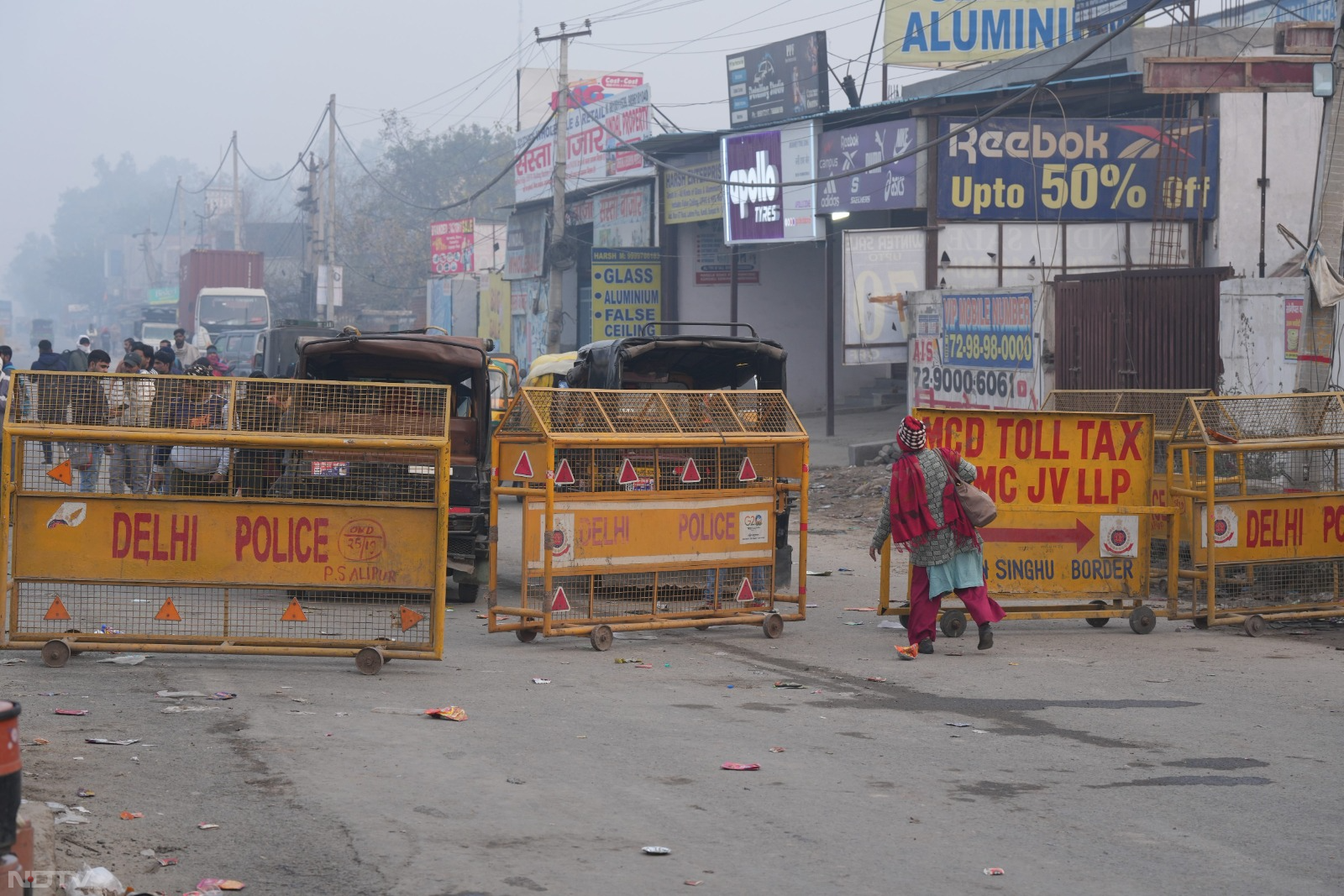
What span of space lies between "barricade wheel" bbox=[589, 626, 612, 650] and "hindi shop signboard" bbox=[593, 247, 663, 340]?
26.0 m

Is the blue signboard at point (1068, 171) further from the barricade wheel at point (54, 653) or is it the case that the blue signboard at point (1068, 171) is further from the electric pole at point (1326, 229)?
the barricade wheel at point (54, 653)

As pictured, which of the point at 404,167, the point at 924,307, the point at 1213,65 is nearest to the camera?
the point at 1213,65

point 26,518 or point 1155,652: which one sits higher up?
point 26,518

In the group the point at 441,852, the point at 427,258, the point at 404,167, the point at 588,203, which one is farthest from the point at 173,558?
the point at 404,167

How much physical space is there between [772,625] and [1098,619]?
2.68 metres

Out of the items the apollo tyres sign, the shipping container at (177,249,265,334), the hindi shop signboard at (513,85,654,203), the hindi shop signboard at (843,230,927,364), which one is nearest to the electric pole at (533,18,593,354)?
the hindi shop signboard at (513,85,654,203)

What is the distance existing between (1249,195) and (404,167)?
217ft

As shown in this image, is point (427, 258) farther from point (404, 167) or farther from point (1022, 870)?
point (1022, 870)

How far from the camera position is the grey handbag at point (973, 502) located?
369 inches

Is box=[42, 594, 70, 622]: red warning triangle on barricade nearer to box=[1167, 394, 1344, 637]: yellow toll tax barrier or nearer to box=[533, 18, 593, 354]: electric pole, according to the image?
box=[1167, 394, 1344, 637]: yellow toll tax barrier

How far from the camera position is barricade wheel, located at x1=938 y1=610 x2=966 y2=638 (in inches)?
396

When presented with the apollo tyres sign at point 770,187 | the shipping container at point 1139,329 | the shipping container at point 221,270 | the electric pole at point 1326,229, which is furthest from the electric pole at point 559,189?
the shipping container at point 221,270

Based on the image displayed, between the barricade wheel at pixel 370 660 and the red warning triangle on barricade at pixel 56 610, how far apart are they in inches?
70.1

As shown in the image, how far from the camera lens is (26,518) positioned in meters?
8.20
